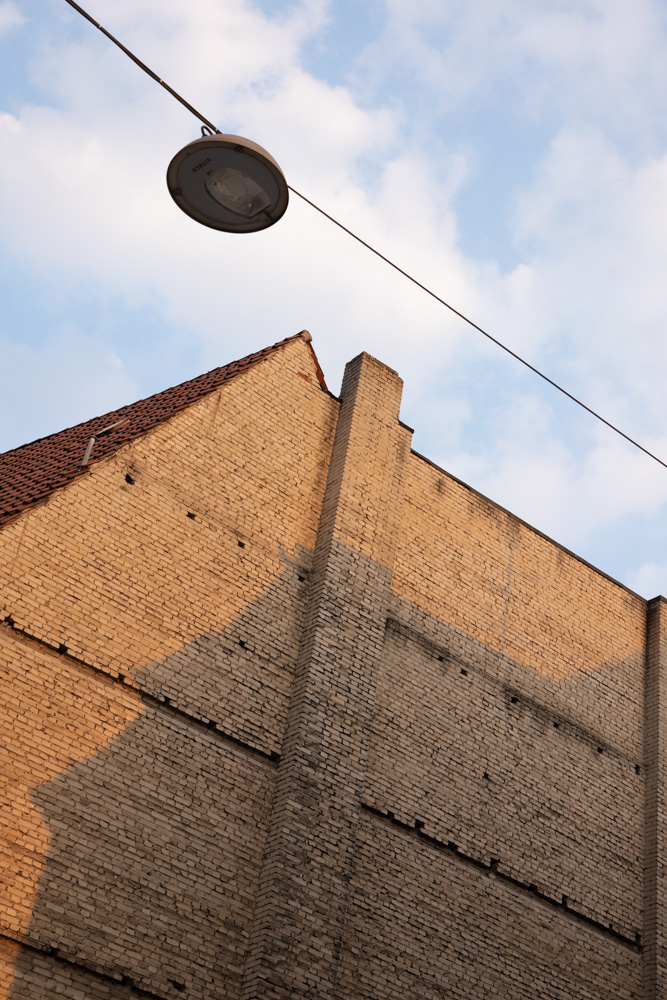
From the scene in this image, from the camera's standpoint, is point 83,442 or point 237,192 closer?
point 237,192

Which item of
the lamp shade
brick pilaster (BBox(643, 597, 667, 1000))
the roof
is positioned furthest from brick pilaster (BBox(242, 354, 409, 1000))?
the lamp shade

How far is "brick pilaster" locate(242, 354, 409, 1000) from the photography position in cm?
1154

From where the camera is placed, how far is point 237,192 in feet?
29.4

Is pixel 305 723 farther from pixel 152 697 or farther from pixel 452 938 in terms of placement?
pixel 452 938

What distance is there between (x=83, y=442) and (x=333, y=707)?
15.8 feet

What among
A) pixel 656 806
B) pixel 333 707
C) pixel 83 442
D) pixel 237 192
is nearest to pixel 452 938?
pixel 333 707

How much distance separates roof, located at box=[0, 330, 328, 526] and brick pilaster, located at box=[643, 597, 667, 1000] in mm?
6547

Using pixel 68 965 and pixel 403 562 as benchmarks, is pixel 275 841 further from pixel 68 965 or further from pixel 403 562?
pixel 403 562

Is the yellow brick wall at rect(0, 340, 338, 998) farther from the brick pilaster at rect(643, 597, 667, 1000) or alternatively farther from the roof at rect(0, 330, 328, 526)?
the brick pilaster at rect(643, 597, 667, 1000)

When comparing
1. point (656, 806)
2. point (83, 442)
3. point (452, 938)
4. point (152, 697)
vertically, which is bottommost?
point (452, 938)

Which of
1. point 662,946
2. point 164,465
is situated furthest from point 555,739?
point 164,465

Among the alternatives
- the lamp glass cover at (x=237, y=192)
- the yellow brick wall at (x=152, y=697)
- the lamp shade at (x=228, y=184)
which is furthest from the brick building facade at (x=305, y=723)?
the lamp glass cover at (x=237, y=192)

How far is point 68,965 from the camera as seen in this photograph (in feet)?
33.9

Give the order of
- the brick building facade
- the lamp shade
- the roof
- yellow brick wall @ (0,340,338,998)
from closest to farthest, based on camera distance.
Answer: the lamp shade → yellow brick wall @ (0,340,338,998) → the brick building facade → the roof
